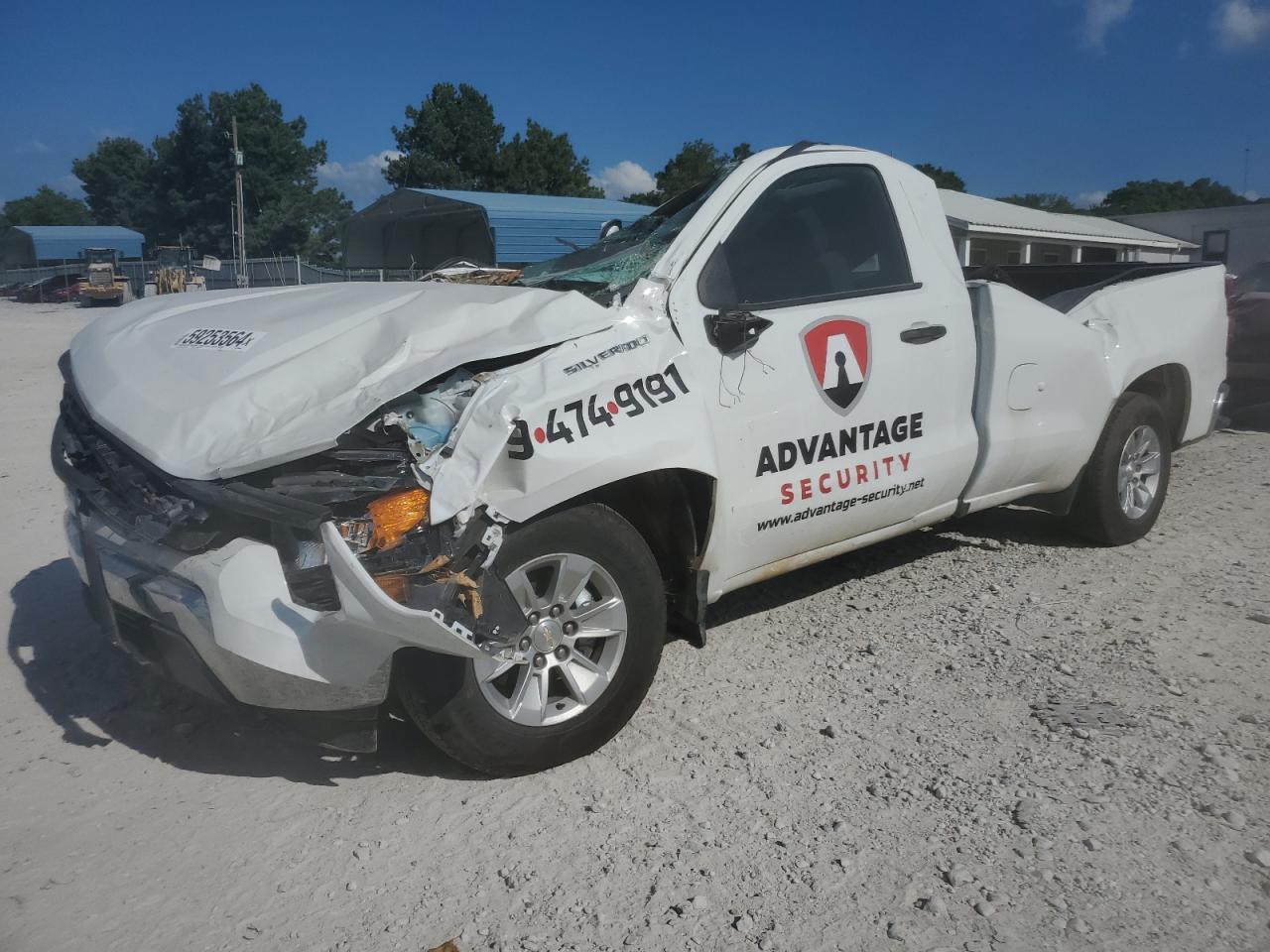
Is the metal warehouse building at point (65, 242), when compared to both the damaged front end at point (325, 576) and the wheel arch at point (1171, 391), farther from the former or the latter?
the damaged front end at point (325, 576)

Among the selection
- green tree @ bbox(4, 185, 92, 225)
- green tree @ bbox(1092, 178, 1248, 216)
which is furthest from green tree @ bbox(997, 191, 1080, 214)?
green tree @ bbox(4, 185, 92, 225)

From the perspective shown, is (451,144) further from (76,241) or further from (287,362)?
(287,362)

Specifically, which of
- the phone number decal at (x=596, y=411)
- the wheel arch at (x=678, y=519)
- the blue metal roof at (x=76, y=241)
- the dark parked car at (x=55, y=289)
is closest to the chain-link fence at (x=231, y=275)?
the dark parked car at (x=55, y=289)

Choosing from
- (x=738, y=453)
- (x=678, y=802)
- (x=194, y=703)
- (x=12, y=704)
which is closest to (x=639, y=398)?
(x=738, y=453)

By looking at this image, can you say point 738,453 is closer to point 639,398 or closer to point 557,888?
point 639,398

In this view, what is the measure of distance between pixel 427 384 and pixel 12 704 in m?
2.33

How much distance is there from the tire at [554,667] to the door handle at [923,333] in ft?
4.96

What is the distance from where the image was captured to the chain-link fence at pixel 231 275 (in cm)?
2342

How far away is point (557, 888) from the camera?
107 inches

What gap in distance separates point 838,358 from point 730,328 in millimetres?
603

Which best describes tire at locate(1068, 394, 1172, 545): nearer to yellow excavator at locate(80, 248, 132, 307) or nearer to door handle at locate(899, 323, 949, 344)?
door handle at locate(899, 323, 949, 344)

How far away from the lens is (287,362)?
3096mm

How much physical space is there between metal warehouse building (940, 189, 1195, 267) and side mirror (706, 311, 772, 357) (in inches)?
830

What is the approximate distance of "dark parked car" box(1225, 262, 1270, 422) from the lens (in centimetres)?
941
